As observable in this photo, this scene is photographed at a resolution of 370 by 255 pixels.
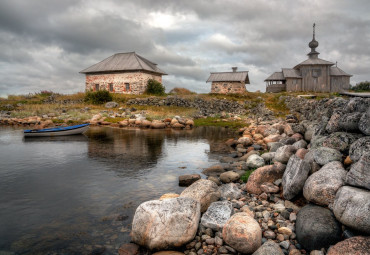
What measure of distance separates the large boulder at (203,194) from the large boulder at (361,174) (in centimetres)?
323

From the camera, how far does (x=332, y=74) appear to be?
44.7 metres

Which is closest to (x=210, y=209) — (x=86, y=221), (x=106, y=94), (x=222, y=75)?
(x=86, y=221)

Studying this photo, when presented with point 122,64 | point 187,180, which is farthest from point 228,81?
point 187,180

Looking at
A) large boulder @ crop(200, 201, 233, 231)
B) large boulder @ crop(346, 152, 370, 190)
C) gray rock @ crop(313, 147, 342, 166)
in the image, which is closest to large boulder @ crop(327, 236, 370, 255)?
large boulder @ crop(346, 152, 370, 190)

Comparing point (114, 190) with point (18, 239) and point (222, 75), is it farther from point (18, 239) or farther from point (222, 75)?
point (222, 75)

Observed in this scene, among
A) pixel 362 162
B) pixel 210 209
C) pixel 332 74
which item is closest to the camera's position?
pixel 362 162

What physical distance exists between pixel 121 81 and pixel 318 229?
43.4 metres

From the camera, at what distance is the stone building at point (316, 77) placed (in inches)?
1748

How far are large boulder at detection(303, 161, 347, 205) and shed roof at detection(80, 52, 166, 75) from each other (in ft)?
131

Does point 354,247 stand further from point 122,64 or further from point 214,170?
point 122,64

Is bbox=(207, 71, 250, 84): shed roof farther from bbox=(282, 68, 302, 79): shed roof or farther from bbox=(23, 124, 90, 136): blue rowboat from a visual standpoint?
bbox=(23, 124, 90, 136): blue rowboat

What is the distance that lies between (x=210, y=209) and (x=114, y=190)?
3.83 meters

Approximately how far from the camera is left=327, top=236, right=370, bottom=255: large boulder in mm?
3965

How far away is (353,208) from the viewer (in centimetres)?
453
